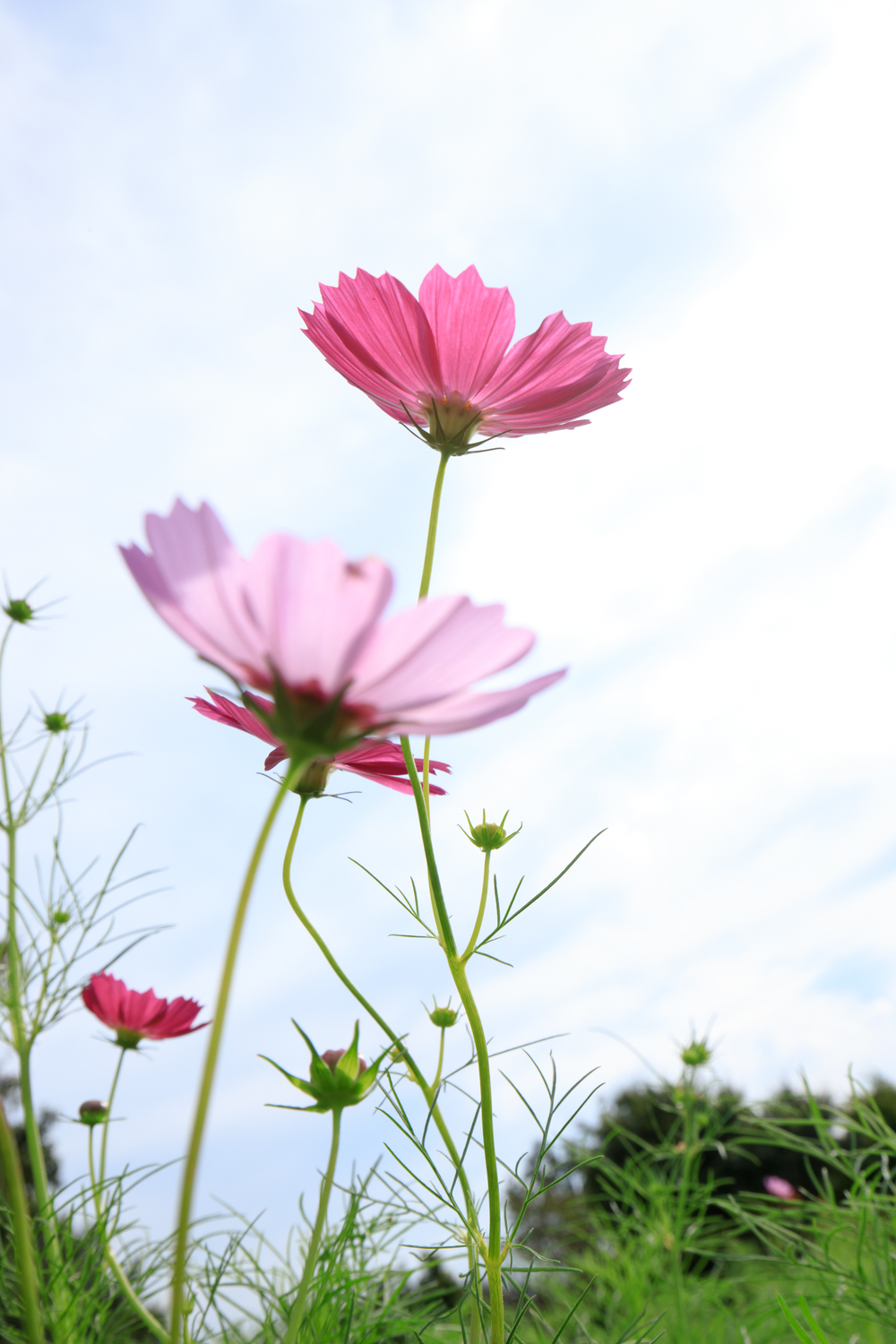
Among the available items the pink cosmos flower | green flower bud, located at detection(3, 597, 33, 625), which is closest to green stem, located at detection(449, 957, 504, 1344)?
the pink cosmos flower

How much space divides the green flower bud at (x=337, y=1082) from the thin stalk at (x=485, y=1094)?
0.20ft

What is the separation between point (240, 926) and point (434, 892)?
246 mm

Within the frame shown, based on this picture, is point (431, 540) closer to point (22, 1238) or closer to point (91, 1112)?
point (22, 1238)

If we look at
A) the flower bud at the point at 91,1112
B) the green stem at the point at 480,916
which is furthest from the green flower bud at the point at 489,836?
the flower bud at the point at 91,1112

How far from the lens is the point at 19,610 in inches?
49.3

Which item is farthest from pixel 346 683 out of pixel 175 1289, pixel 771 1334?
pixel 771 1334

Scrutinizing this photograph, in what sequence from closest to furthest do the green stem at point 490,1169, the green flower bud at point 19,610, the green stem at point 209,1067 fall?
the green stem at point 209,1067, the green stem at point 490,1169, the green flower bud at point 19,610

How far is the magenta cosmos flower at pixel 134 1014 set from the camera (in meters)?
0.83

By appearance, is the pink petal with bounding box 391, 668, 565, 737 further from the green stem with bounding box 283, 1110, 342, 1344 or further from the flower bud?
the flower bud

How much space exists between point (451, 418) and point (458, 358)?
0.04 m

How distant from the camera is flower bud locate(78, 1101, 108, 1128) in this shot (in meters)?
0.89

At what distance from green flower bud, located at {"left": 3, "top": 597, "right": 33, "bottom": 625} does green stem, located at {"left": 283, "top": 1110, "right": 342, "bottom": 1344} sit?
1006mm

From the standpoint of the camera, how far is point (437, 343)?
24.9 inches

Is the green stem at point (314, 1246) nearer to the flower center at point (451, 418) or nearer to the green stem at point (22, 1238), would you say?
the green stem at point (22, 1238)
